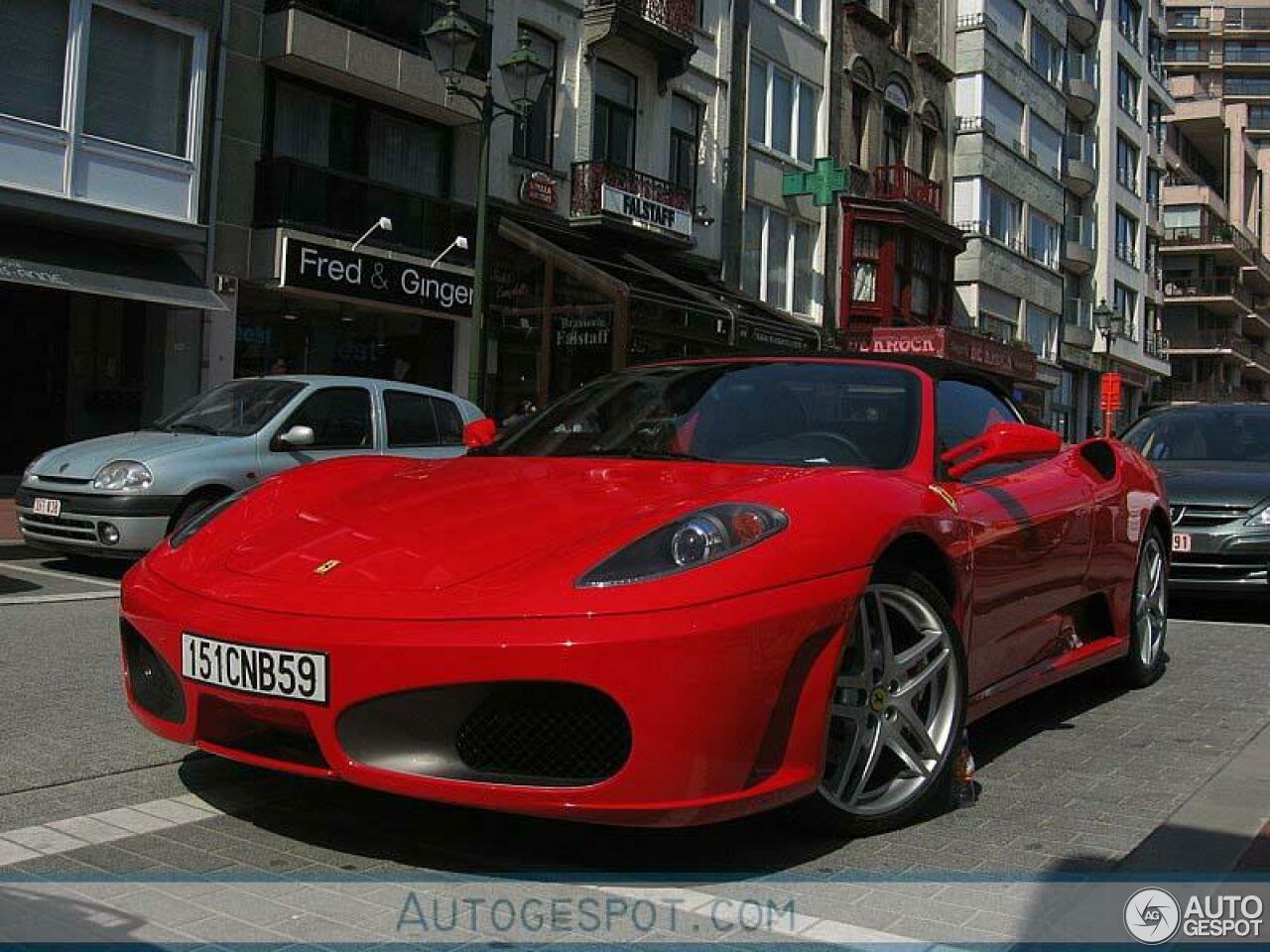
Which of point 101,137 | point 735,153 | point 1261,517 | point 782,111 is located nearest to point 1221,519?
point 1261,517

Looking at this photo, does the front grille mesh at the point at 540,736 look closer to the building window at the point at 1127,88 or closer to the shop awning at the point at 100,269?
the shop awning at the point at 100,269

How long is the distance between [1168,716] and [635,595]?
11.0ft

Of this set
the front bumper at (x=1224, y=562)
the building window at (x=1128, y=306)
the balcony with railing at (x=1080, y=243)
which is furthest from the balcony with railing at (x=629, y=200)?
the building window at (x=1128, y=306)

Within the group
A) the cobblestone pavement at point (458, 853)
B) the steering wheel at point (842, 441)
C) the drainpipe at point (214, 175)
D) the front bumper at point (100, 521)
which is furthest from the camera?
the drainpipe at point (214, 175)

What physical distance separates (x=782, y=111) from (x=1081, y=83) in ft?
74.6

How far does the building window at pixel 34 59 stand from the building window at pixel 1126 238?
142 feet

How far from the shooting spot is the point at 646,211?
74.7 ft

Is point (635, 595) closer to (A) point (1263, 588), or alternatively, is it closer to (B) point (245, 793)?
(B) point (245, 793)

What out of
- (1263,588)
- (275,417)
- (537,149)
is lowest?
(1263,588)

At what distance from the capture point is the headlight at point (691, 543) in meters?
3.04

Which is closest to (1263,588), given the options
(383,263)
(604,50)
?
(383,263)

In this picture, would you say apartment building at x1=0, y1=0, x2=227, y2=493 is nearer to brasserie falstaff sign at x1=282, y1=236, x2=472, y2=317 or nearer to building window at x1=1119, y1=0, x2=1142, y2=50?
brasserie falstaff sign at x1=282, y1=236, x2=472, y2=317

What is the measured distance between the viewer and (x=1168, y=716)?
5.35 metres

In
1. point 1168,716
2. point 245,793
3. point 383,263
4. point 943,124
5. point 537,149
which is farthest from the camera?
point 943,124
